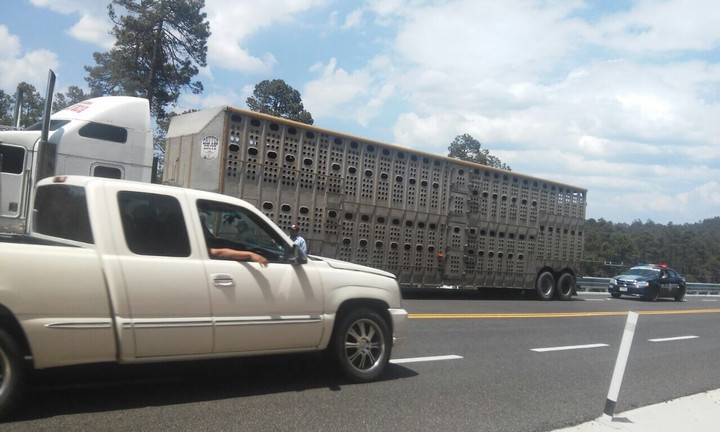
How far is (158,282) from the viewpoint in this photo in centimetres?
509

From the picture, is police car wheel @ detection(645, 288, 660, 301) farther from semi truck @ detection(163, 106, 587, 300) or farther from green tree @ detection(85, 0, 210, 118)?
green tree @ detection(85, 0, 210, 118)

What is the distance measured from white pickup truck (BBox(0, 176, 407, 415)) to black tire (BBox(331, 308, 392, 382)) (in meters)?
0.01

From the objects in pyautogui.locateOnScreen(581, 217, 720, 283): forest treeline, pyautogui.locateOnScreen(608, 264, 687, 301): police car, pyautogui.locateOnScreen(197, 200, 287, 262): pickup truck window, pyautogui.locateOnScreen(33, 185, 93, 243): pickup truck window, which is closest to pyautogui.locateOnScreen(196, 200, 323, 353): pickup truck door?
pyautogui.locateOnScreen(197, 200, 287, 262): pickup truck window

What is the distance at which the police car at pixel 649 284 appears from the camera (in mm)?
24406

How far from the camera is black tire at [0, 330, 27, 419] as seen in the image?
452 centimetres

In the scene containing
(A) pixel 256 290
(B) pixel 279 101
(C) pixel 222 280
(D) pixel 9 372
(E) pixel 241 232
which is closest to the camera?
(D) pixel 9 372

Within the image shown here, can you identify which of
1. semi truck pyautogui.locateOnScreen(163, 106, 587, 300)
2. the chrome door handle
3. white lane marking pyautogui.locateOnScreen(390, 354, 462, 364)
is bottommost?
white lane marking pyautogui.locateOnScreen(390, 354, 462, 364)

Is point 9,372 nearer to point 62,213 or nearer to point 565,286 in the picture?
point 62,213

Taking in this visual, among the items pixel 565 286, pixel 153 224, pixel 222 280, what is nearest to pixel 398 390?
pixel 222 280

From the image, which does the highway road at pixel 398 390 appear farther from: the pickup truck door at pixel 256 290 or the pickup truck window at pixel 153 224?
the pickup truck window at pixel 153 224

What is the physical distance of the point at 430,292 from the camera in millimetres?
19047

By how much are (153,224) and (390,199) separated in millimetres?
10672

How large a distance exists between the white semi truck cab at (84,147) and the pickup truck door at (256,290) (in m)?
6.61

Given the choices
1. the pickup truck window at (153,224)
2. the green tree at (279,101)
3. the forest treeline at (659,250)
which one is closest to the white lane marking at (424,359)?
the pickup truck window at (153,224)
